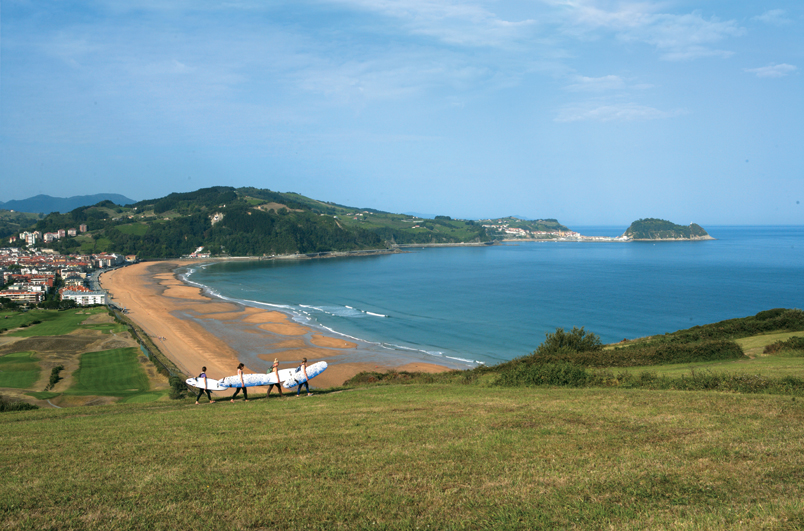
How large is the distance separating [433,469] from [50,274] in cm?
13284

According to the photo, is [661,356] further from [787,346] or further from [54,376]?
[54,376]

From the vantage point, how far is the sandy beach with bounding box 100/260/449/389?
42.1 meters

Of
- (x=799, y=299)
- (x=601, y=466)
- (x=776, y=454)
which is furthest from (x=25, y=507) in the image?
(x=799, y=299)

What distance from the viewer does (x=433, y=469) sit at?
761 cm

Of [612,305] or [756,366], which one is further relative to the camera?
[612,305]

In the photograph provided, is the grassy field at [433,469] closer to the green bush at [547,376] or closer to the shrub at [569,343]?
the green bush at [547,376]

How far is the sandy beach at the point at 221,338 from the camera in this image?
138 ft

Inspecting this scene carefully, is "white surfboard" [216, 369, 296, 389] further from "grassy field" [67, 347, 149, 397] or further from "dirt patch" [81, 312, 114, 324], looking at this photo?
"dirt patch" [81, 312, 114, 324]

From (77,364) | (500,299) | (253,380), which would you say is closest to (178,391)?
(253,380)

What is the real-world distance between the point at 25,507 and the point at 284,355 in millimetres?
41049

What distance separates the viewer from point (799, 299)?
224 feet

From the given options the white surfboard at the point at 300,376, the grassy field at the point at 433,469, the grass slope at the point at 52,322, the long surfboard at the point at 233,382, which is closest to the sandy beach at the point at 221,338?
the grass slope at the point at 52,322

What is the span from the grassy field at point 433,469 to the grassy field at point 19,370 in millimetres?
28104

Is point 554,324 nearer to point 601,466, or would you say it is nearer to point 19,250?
point 601,466
